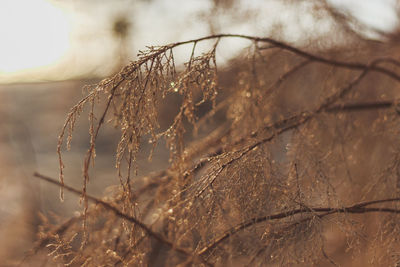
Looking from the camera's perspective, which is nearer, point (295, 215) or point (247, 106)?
point (295, 215)

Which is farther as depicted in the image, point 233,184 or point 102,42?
point 102,42

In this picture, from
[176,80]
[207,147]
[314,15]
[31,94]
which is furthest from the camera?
[31,94]

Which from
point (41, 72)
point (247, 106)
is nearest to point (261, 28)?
point (247, 106)

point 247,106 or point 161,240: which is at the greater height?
point 247,106

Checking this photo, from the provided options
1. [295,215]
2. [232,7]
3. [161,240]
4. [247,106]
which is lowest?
[161,240]

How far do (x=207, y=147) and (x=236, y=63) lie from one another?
475 mm

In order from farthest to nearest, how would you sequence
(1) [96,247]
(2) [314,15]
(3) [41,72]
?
(3) [41,72] → (2) [314,15] → (1) [96,247]

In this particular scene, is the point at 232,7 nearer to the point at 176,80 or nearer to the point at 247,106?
the point at 247,106

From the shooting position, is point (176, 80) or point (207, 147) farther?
point (207, 147)

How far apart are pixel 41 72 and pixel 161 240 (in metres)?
2.72

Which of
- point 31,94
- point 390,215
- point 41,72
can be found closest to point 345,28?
point 390,215

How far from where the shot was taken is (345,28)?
2209 millimetres

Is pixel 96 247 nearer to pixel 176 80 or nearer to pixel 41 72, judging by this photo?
pixel 176 80

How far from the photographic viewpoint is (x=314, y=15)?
2145mm
